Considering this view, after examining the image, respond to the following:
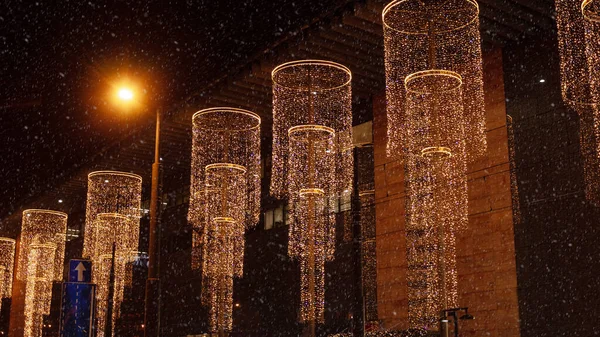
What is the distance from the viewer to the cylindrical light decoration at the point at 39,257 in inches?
1033

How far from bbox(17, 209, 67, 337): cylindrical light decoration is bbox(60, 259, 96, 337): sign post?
17.1 metres

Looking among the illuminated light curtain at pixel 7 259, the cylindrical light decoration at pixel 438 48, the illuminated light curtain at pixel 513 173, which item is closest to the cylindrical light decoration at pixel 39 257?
the illuminated light curtain at pixel 7 259

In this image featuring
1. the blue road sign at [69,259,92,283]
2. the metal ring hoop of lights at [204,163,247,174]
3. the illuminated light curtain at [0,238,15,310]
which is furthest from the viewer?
the illuminated light curtain at [0,238,15,310]

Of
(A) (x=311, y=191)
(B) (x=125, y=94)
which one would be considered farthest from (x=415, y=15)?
(B) (x=125, y=94)

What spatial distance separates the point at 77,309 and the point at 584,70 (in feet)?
28.9

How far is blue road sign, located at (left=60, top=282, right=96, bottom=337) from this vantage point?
30.7ft

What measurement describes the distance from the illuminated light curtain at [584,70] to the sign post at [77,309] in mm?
7249

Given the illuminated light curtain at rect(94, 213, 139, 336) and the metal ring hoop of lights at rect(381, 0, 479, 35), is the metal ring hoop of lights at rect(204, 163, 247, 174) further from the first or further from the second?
the metal ring hoop of lights at rect(381, 0, 479, 35)

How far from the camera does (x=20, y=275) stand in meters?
28.5

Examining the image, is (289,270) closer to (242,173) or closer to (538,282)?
(242,173)

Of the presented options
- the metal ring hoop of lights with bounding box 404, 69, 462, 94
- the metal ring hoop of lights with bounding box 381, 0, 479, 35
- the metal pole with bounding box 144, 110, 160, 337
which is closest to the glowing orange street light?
the metal pole with bounding box 144, 110, 160, 337

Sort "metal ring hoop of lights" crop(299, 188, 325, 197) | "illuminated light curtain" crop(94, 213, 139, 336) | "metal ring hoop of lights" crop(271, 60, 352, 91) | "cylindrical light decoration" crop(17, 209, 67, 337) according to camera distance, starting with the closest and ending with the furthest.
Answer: "metal ring hoop of lights" crop(271, 60, 352, 91), "metal ring hoop of lights" crop(299, 188, 325, 197), "illuminated light curtain" crop(94, 213, 139, 336), "cylindrical light decoration" crop(17, 209, 67, 337)

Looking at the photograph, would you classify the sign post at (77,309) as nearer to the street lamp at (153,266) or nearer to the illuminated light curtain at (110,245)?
the street lamp at (153,266)

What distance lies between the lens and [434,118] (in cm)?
1302
